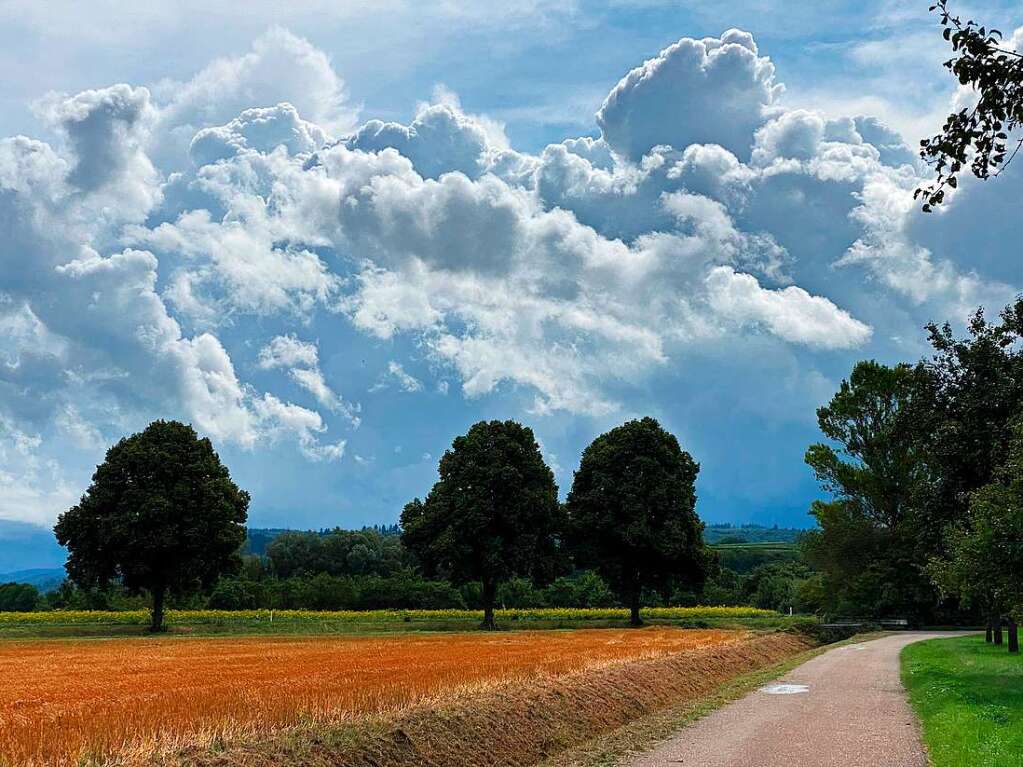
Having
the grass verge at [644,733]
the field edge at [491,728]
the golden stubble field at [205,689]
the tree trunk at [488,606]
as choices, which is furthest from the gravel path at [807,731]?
the tree trunk at [488,606]

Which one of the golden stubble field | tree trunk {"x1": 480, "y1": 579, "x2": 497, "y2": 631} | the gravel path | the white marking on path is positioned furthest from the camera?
tree trunk {"x1": 480, "y1": 579, "x2": 497, "y2": 631}

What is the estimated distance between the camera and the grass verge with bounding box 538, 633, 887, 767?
51.9ft

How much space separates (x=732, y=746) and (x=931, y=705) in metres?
8.70

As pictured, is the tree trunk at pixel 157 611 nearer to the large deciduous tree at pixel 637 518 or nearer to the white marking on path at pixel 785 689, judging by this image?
the large deciduous tree at pixel 637 518

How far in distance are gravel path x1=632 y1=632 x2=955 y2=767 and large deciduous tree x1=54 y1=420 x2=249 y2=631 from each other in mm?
40649

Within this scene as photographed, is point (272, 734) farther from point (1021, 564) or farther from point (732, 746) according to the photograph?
point (1021, 564)

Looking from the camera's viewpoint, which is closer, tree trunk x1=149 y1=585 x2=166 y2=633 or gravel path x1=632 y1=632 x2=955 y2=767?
gravel path x1=632 y1=632 x2=955 y2=767

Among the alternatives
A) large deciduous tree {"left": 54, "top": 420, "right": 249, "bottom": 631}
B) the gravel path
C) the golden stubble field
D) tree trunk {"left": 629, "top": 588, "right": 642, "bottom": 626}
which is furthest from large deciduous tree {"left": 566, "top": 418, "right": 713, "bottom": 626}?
the gravel path

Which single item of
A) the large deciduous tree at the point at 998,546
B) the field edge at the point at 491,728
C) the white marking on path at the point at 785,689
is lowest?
the white marking on path at the point at 785,689

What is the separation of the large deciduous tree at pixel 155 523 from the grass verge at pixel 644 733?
1563 inches

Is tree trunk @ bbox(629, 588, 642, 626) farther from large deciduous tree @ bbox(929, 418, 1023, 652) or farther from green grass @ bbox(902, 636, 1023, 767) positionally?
large deciduous tree @ bbox(929, 418, 1023, 652)

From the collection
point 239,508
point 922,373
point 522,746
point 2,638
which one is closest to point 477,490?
point 239,508

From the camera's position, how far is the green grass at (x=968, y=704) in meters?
15.0

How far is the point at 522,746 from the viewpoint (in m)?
16.8
